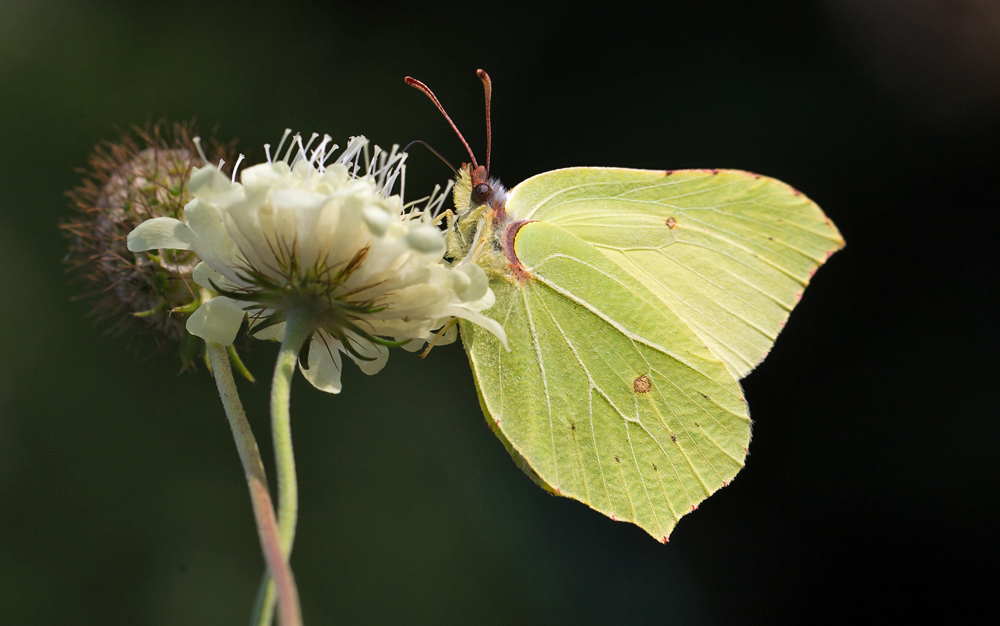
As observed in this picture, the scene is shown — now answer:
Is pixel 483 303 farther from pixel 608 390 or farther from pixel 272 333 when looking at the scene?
pixel 608 390

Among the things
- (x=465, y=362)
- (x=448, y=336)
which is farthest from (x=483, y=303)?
(x=465, y=362)

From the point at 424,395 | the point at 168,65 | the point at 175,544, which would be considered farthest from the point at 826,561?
the point at 168,65

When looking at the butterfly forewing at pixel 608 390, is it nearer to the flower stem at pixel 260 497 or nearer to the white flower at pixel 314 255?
the white flower at pixel 314 255

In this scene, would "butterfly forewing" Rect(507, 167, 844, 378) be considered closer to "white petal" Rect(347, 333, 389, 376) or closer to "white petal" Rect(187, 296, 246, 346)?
"white petal" Rect(347, 333, 389, 376)

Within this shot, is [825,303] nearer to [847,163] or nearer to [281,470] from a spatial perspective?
[847,163]

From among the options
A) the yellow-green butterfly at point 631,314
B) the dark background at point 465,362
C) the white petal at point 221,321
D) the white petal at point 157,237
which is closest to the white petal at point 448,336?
the yellow-green butterfly at point 631,314

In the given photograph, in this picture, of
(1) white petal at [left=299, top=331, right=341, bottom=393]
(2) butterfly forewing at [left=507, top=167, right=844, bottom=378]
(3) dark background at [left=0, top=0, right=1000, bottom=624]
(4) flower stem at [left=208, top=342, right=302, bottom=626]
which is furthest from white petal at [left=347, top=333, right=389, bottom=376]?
(3) dark background at [left=0, top=0, right=1000, bottom=624]

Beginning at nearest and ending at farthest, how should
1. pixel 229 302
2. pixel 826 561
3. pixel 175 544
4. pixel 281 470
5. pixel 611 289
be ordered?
pixel 281 470
pixel 229 302
pixel 611 289
pixel 175 544
pixel 826 561
